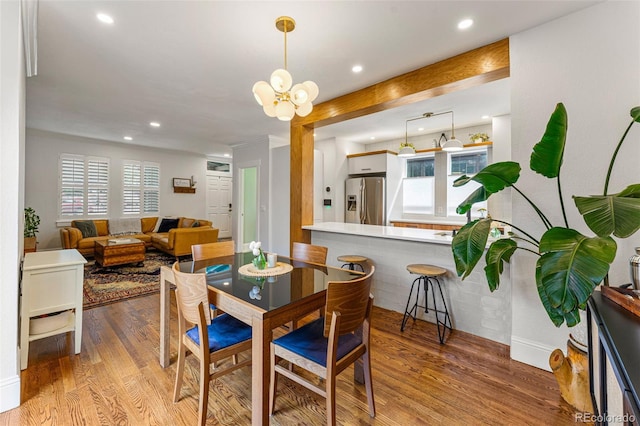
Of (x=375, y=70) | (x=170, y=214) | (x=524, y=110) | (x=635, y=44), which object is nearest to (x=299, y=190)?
(x=375, y=70)

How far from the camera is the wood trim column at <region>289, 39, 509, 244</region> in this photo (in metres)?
2.52

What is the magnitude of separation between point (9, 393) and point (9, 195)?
1.24 meters

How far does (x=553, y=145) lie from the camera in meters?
1.63

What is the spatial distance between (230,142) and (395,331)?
5.56 meters

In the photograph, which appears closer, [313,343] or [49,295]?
[313,343]

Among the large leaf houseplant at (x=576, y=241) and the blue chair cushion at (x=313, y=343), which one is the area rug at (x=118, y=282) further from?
the large leaf houseplant at (x=576, y=241)

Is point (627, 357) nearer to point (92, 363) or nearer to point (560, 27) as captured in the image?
point (560, 27)

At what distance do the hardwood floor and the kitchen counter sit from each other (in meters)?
0.20

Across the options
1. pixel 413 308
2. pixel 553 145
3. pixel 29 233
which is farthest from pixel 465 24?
pixel 29 233

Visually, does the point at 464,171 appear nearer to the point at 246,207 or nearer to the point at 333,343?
the point at 246,207

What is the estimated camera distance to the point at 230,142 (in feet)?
21.7

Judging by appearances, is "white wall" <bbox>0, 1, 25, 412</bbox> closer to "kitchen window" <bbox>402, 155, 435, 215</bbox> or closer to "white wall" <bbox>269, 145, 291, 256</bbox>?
"white wall" <bbox>269, 145, 291, 256</bbox>

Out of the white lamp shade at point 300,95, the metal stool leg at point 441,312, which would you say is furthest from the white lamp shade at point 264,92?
the metal stool leg at point 441,312

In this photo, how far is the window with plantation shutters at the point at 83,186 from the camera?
21.0 ft
